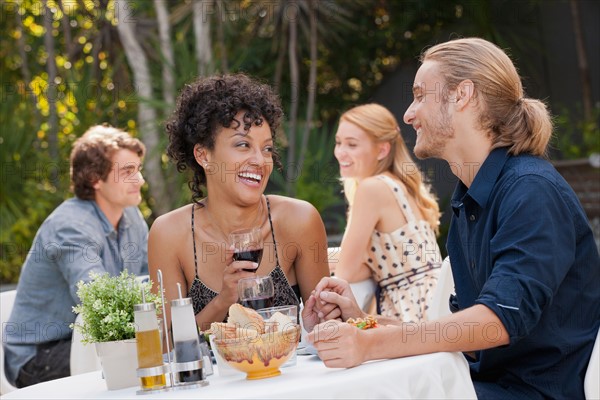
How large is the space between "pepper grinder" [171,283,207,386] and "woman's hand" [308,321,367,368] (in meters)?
0.28

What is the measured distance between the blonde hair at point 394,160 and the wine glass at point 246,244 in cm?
179

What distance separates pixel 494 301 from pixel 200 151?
1302 millimetres

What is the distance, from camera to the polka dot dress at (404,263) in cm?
386

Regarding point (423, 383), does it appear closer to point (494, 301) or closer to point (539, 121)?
point (494, 301)

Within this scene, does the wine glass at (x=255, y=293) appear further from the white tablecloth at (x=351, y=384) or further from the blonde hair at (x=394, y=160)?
the blonde hair at (x=394, y=160)

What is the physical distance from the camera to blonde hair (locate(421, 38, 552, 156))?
2.29 m

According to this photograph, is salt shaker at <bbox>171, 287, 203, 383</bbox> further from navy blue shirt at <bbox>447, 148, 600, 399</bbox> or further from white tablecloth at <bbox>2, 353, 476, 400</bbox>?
navy blue shirt at <bbox>447, 148, 600, 399</bbox>

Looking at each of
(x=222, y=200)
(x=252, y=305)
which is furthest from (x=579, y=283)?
(x=222, y=200)

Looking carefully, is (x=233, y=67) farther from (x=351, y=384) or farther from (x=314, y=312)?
(x=351, y=384)

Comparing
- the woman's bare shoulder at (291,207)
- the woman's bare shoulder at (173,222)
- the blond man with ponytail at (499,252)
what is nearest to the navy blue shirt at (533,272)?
the blond man with ponytail at (499,252)

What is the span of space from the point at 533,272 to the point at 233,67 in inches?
218

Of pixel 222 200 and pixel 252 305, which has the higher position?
pixel 222 200

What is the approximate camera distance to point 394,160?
4199 mm

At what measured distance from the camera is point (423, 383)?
1.89 metres
